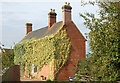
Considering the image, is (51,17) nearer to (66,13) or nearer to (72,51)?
(66,13)

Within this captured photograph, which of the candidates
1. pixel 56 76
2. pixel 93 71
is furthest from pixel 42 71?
pixel 93 71

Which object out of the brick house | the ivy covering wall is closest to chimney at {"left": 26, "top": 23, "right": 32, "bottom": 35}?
the ivy covering wall

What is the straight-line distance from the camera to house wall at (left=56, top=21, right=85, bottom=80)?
22.9 meters

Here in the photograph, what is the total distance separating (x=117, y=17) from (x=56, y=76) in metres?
19.0

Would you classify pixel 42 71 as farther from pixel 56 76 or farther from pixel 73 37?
pixel 73 37

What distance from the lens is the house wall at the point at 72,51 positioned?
75.2ft

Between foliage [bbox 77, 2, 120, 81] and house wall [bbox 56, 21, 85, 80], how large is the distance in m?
18.6

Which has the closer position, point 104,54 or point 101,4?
point 104,54

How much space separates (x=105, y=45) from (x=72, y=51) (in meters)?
19.8

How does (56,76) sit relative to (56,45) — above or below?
below

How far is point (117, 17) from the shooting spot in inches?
165

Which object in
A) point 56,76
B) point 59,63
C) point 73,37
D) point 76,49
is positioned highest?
point 73,37

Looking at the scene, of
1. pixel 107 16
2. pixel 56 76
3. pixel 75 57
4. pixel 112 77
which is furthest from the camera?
pixel 75 57

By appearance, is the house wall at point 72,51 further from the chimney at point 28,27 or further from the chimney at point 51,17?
the chimney at point 28,27
